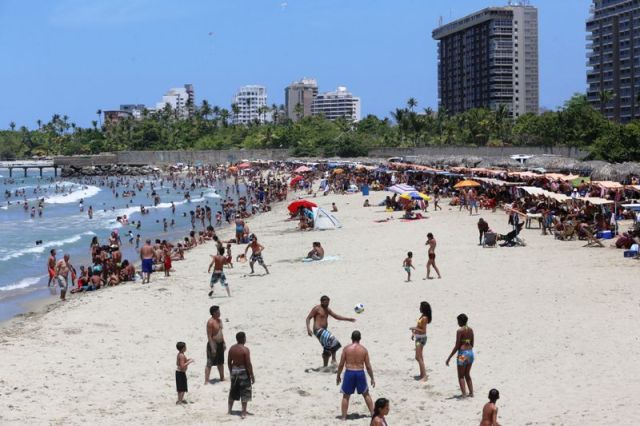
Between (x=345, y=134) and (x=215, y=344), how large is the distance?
290 ft

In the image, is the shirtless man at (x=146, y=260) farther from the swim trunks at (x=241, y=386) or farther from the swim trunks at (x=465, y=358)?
the swim trunks at (x=465, y=358)

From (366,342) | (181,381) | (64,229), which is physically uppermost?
(181,381)

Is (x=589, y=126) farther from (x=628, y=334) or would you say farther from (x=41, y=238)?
(x=628, y=334)

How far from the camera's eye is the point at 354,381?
8555mm

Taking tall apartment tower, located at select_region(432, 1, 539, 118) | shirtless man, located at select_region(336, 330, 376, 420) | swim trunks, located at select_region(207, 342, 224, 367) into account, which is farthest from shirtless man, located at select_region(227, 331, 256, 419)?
tall apartment tower, located at select_region(432, 1, 539, 118)

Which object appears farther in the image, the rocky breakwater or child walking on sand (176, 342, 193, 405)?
the rocky breakwater

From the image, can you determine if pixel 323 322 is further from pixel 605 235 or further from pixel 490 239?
pixel 605 235

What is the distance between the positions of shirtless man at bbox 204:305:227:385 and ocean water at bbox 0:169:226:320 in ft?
29.2

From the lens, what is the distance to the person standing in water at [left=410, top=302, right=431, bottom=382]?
9797 millimetres

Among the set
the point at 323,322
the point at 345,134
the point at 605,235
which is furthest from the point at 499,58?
the point at 323,322

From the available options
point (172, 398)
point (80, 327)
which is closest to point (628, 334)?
point (172, 398)

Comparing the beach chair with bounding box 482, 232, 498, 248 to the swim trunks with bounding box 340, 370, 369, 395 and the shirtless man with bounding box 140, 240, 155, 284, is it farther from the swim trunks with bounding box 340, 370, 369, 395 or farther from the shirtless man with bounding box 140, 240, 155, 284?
the swim trunks with bounding box 340, 370, 369, 395

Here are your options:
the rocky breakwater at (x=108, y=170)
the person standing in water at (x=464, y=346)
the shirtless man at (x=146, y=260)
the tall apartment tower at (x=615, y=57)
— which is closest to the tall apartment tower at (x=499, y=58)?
the tall apartment tower at (x=615, y=57)

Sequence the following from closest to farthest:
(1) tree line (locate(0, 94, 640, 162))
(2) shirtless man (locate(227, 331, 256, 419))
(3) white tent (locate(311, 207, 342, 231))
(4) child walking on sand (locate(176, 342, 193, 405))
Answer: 1. (2) shirtless man (locate(227, 331, 256, 419))
2. (4) child walking on sand (locate(176, 342, 193, 405))
3. (3) white tent (locate(311, 207, 342, 231))
4. (1) tree line (locate(0, 94, 640, 162))
